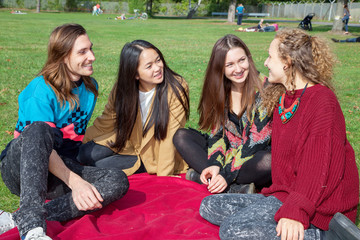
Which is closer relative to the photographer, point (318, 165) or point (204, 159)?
point (318, 165)

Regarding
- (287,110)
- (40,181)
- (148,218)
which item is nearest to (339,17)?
Result: (287,110)

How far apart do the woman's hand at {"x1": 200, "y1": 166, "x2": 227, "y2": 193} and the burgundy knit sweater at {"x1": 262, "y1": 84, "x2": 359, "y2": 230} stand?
2.85 feet

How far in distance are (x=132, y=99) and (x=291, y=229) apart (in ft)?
7.03

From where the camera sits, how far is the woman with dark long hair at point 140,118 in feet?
12.9

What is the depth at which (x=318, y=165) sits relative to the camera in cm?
252

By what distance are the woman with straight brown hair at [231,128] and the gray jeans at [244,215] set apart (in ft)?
1.69

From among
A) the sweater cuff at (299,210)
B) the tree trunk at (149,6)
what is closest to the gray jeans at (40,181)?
the sweater cuff at (299,210)

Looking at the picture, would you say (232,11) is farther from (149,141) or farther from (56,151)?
(56,151)

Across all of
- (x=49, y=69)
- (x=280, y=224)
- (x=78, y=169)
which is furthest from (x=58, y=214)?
(x=280, y=224)

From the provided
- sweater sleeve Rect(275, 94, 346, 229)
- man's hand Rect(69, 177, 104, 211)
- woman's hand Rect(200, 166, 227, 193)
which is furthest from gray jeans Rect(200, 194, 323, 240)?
man's hand Rect(69, 177, 104, 211)

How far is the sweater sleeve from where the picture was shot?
8.09ft

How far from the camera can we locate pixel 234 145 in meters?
3.84

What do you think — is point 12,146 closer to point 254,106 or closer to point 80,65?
point 80,65

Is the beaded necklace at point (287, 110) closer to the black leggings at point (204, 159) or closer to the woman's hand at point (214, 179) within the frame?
the black leggings at point (204, 159)
